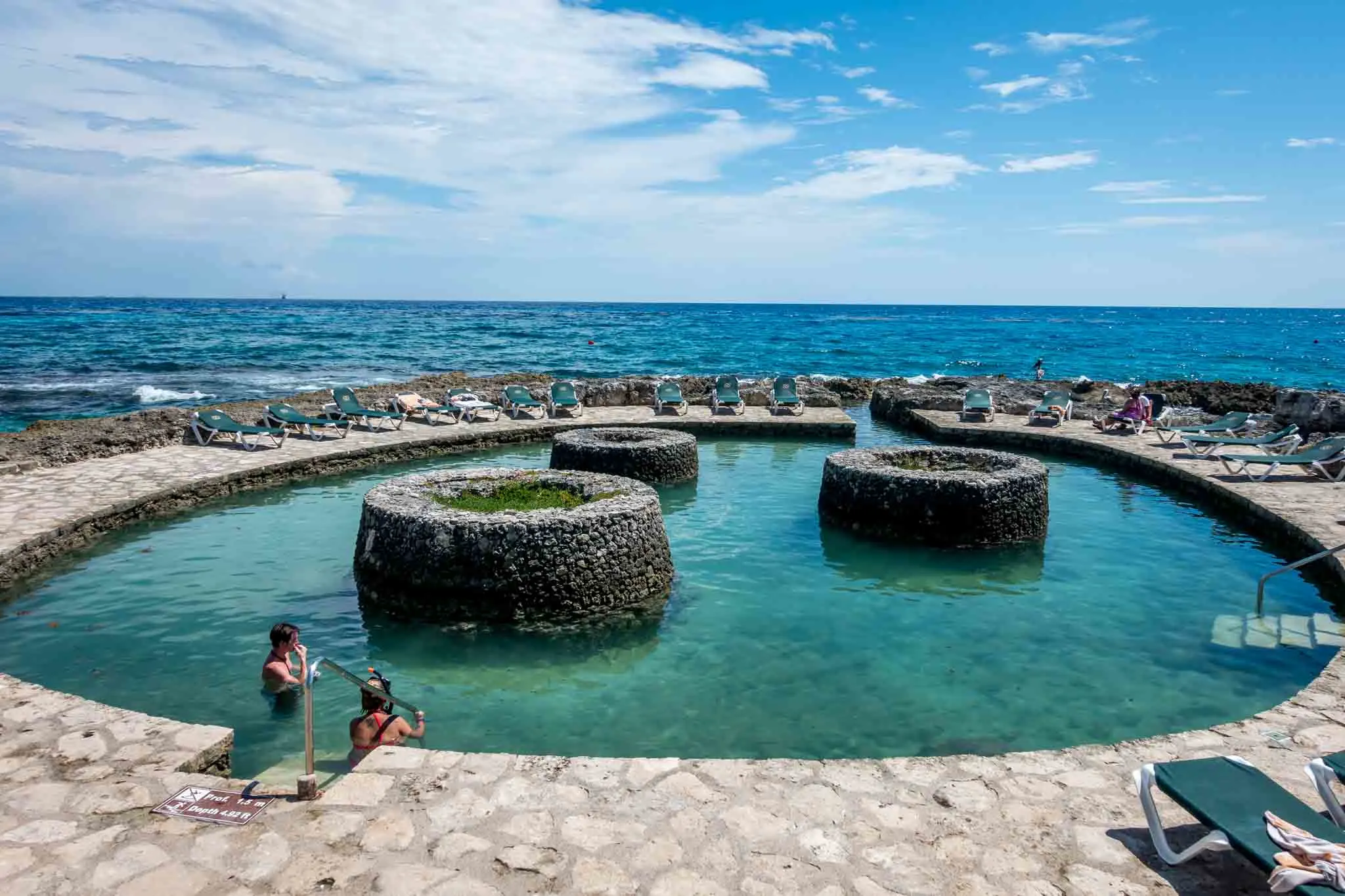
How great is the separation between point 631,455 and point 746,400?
910 centimetres

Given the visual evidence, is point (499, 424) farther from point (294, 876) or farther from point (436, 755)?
point (294, 876)

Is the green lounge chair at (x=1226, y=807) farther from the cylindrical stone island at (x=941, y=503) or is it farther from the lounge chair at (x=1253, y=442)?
the lounge chair at (x=1253, y=442)

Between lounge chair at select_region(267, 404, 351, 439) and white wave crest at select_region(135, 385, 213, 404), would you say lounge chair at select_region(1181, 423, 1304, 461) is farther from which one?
white wave crest at select_region(135, 385, 213, 404)

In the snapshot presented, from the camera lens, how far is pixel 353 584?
9125 mm

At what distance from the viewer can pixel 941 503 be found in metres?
10.6

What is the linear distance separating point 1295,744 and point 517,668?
5539 mm

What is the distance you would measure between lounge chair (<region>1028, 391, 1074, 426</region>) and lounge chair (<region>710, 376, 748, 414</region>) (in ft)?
21.8

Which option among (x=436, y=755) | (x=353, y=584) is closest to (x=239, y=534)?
(x=353, y=584)

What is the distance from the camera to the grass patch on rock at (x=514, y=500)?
9.08 meters

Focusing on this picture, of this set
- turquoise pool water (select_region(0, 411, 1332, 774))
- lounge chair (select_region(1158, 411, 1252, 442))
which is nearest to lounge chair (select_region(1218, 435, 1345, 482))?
turquoise pool water (select_region(0, 411, 1332, 774))

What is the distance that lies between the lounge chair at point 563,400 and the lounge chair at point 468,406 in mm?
1232

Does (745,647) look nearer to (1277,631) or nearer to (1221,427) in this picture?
(1277,631)

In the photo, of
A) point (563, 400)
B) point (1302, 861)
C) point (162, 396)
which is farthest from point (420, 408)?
point (162, 396)

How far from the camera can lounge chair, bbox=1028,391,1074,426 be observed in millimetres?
19344
